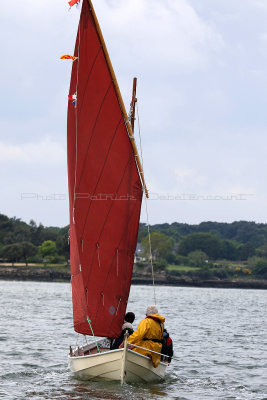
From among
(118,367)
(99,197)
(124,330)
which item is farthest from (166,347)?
(99,197)

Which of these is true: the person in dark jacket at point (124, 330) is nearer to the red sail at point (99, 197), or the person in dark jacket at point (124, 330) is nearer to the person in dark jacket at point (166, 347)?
the red sail at point (99, 197)

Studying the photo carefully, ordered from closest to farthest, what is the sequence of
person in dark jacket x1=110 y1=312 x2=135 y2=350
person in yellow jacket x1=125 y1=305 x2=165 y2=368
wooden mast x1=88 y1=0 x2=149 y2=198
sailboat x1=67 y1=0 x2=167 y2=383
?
person in yellow jacket x1=125 y1=305 x2=165 y2=368 → wooden mast x1=88 y1=0 x2=149 y2=198 → sailboat x1=67 y1=0 x2=167 y2=383 → person in dark jacket x1=110 y1=312 x2=135 y2=350

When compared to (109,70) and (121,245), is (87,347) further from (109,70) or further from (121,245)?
(109,70)

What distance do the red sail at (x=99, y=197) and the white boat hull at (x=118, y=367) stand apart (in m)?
1.28

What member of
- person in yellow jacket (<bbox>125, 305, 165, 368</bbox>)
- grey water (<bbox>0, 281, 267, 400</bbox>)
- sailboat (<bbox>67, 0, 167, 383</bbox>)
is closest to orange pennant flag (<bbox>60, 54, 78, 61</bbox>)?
sailboat (<bbox>67, 0, 167, 383</bbox>)

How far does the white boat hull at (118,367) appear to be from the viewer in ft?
62.1

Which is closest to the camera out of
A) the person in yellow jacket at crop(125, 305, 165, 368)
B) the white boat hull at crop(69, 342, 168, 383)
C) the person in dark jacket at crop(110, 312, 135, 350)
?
the white boat hull at crop(69, 342, 168, 383)

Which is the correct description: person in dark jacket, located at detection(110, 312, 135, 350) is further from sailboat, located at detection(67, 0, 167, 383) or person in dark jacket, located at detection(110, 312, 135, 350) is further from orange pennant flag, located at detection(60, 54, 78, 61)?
orange pennant flag, located at detection(60, 54, 78, 61)

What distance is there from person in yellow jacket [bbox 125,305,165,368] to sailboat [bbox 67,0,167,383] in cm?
141

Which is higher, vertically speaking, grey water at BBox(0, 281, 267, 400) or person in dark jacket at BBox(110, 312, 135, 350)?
person in dark jacket at BBox(110, 312, 135, 350)

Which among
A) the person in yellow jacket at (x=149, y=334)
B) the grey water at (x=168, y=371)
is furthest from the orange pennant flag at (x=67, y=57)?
the grey water at (x=168, y=371)

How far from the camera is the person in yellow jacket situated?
1934 cm

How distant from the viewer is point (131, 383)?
1956 cm

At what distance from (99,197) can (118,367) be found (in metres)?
5.20
